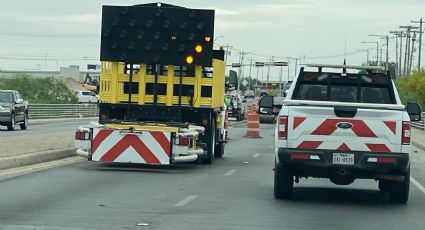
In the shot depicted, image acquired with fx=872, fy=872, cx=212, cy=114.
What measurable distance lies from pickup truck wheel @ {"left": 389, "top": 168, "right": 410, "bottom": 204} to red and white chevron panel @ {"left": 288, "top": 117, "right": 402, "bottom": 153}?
117 centimetres

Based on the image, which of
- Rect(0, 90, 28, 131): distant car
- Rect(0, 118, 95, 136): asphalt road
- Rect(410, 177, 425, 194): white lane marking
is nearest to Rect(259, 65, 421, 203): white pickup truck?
Rect(410, 177, 425, 194): white lane marking

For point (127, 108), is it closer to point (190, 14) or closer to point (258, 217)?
point (190, 14)

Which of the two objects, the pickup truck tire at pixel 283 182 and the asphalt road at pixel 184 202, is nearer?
the asphalt road at pixel 184 202

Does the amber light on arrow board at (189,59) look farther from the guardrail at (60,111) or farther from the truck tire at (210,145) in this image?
the guardrail at (60,111)

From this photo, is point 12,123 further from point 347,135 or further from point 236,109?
point 347,135

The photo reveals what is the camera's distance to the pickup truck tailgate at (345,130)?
1349cm

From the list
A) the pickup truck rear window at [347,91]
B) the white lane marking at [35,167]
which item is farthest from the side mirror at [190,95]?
the pickup truck rear window at [347,91]

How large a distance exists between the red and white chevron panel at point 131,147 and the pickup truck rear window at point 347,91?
15.2 feet

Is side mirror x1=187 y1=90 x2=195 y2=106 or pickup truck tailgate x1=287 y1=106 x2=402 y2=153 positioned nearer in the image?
pickup truck tailgate x1=287 y1=106 x2=402 y2=153

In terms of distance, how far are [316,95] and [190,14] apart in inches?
234

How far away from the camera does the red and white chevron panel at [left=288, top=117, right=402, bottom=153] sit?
13.5m

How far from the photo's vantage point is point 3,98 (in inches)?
1527

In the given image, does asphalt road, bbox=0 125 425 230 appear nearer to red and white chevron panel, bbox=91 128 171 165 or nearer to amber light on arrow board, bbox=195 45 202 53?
red and white chevron panel, bbox=91 128 171 165

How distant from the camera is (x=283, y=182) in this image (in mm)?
14422
